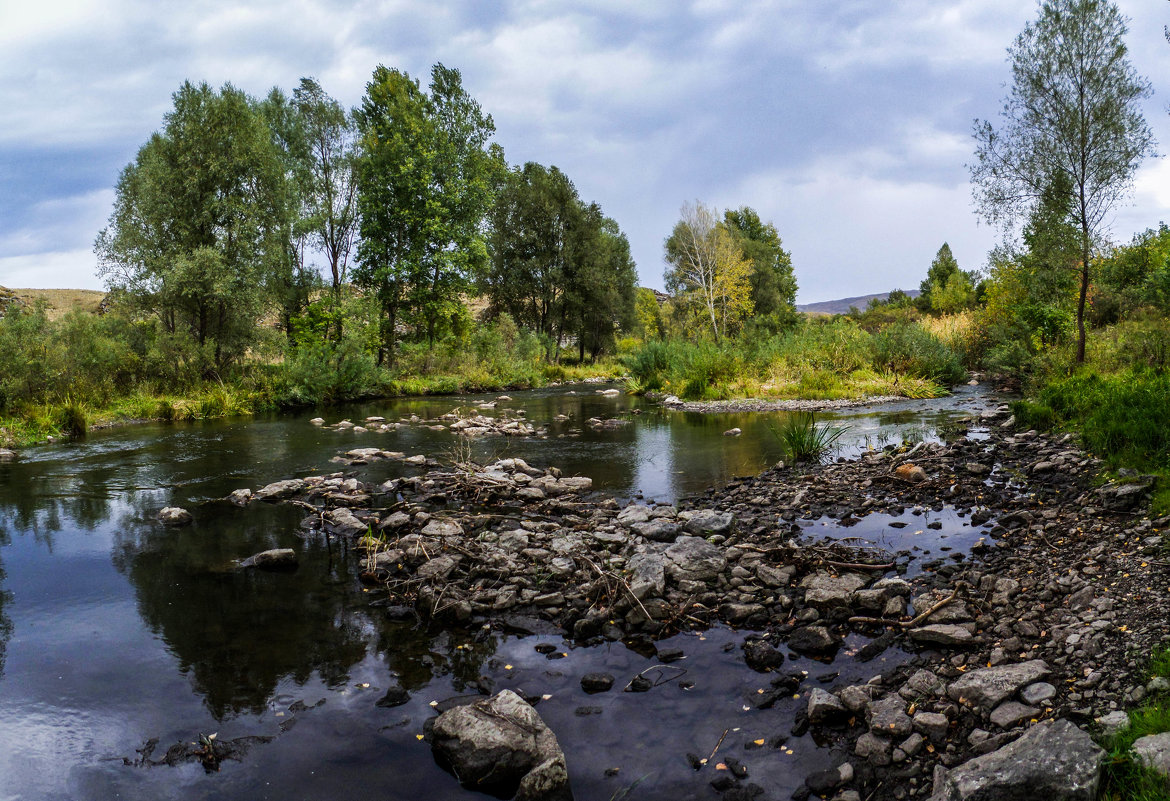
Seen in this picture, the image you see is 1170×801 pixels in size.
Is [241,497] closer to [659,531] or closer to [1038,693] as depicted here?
[659,531]

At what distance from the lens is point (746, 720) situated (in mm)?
3588

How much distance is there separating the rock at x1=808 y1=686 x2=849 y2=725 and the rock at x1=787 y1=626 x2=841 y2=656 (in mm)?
722

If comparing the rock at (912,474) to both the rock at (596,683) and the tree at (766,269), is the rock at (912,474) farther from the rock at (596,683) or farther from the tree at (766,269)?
the tree at (766,269)

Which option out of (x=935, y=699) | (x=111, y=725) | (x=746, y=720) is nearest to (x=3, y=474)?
(x=111, y=725)

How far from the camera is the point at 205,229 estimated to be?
2381cm

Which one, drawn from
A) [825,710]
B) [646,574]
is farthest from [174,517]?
[825,710]

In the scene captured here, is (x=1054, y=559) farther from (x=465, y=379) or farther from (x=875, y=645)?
(x=465, y=379)

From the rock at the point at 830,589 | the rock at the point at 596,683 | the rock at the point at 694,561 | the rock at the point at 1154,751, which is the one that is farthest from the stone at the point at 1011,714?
the rock at the point at 694,561

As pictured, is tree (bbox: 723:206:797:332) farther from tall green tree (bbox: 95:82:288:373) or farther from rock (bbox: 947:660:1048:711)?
rock (bbox: 947:660:1048:711)

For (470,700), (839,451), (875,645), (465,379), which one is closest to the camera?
(470,700)

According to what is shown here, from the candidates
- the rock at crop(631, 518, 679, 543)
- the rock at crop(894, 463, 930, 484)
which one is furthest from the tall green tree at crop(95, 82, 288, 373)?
the rock at crop(894, 463, 930, 484)

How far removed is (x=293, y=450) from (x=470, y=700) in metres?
11.2

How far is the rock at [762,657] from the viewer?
4.12 meters

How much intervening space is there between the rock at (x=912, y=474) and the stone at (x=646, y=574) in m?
4.48
